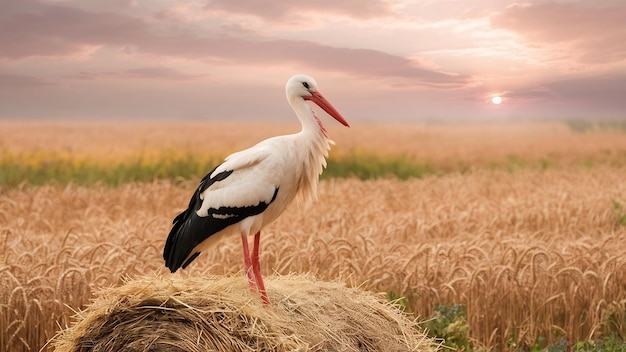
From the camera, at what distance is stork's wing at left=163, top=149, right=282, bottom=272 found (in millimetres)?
5516

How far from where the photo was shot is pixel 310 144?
573 cm

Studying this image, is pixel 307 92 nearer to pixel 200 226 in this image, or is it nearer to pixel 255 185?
pixel 255 185

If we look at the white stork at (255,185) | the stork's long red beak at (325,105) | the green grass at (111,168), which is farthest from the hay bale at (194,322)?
the green grass at (111,168)

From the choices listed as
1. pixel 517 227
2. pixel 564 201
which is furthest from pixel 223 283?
pixel 564 201

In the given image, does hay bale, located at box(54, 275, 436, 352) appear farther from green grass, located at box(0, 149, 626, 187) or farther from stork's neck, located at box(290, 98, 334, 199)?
green grass, located at box(0, 149, 626, 187)

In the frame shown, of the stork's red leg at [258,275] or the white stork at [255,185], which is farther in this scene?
the white stork at [255,185]

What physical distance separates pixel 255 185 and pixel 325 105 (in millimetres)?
881

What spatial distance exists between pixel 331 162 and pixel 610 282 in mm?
18480

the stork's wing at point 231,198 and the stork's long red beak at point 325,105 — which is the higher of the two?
the stork's long red beak at point 325,105

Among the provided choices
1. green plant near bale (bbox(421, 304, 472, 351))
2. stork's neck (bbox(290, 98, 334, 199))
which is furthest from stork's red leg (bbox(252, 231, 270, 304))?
green plant near bale (bbox(421, 304, 472, 351))

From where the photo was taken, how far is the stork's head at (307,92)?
582 cm

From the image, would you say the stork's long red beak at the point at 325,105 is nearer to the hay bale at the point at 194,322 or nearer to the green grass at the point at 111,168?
the hay bale at the point at 194,322

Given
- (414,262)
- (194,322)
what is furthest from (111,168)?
(194,322)

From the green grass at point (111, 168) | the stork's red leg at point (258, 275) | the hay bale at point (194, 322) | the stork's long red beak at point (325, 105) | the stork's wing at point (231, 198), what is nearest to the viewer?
the hay bale at point (194, 322)
